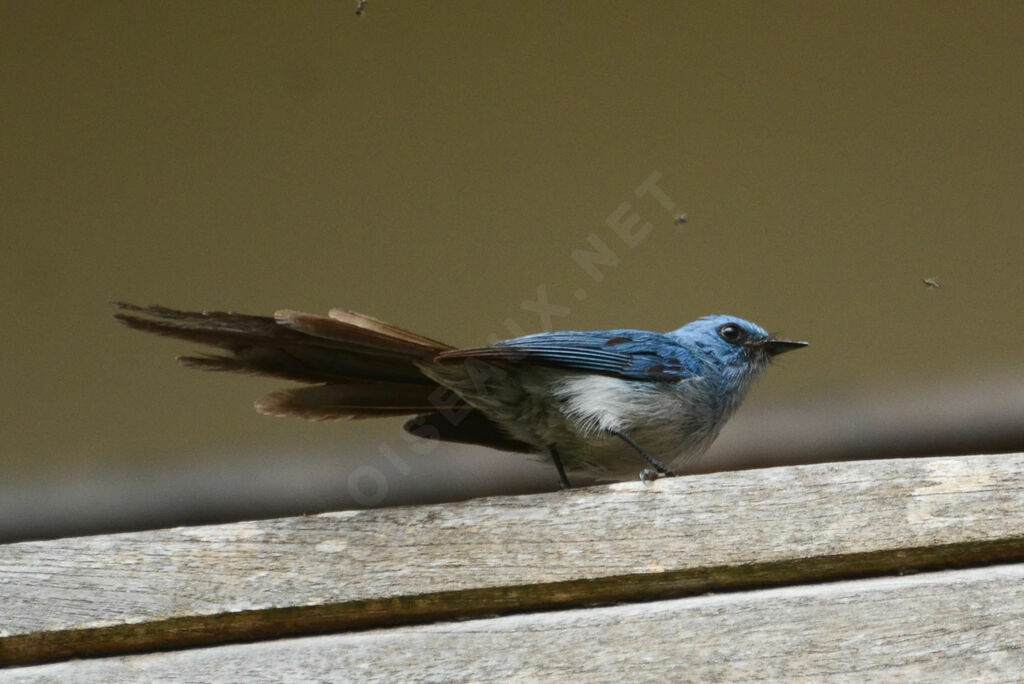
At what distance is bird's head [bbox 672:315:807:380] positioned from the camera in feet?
9.55

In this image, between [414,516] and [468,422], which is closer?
[414,516]

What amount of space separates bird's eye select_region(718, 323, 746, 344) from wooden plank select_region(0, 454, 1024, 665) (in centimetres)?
71

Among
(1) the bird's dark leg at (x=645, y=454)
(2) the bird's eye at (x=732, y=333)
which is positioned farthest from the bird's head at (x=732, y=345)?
(1) the bird's dark leg at (x=645, y=454)

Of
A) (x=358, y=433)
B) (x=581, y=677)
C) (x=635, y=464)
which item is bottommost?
(x=581, y=677)

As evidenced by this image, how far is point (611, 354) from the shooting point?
2783mm

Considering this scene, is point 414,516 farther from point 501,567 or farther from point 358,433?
point 358,433

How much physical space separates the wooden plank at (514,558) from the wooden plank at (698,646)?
3 centimetres

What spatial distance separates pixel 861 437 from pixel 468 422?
111cm

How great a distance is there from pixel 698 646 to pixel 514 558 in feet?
1.16

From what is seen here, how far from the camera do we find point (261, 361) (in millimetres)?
2520

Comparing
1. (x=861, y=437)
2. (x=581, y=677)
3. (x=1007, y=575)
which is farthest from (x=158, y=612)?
(x=861, y=437)

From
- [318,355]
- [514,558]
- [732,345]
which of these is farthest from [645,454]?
[318,355]

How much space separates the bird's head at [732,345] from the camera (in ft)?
9.55

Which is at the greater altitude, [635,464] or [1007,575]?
[635,464]
